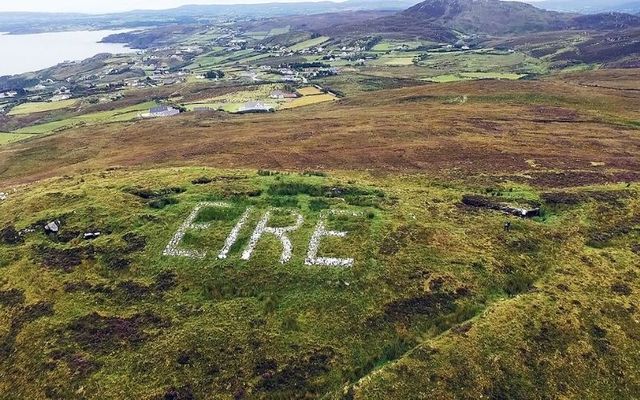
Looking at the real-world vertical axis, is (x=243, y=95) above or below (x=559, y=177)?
below

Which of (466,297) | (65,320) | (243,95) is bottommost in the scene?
(243,95)

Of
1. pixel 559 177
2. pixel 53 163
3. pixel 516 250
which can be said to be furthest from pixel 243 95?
pixel 516 250

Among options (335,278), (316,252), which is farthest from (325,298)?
(316,252)

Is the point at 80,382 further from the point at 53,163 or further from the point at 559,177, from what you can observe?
the point at 53,163

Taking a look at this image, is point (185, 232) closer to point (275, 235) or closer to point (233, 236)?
point (233, 236)

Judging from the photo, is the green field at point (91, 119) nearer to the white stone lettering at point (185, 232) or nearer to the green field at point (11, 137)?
the green field at point (11, 137)

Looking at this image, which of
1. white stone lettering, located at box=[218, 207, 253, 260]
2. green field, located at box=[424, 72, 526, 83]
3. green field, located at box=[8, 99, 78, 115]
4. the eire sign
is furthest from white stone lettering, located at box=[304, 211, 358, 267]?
green field, located at box=[8, 99, 78, 115]

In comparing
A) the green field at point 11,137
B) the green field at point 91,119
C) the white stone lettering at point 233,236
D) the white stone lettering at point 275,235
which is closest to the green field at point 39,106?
the green field at point 91,119
